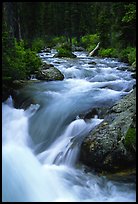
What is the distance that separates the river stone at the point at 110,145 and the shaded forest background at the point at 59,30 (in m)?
3.91

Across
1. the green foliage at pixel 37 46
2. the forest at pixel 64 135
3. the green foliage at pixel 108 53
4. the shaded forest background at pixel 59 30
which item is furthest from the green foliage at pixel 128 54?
the green foliage at pixel 37 46

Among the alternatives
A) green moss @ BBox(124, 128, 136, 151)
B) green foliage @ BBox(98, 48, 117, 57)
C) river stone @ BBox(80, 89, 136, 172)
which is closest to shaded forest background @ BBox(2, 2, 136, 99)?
green foliage @ BBox(98, 48, 117, 57)

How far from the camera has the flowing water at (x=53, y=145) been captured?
7.21 metres

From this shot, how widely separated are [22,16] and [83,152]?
127 ft

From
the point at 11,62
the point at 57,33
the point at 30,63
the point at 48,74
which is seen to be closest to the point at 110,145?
the point at 11,62

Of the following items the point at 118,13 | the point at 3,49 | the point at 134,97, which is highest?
the point at 118,13

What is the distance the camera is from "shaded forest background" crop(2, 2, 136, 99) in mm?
12141

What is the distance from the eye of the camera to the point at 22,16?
44281mm

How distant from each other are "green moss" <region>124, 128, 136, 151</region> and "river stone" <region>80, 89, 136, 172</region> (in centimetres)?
5

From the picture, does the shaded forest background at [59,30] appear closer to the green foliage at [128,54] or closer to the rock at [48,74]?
the green foliage at [128,54]

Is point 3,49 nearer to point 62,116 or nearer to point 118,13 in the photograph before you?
point 62,116

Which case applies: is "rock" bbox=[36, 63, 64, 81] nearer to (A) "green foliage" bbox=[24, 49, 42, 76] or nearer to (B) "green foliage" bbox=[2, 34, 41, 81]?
(A) "green foliage" bbox=[24, 49, 42, 76]

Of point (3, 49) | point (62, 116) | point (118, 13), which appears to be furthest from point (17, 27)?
point (62, 116)

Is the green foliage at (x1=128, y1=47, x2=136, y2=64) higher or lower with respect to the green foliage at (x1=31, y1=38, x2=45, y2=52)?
lower
